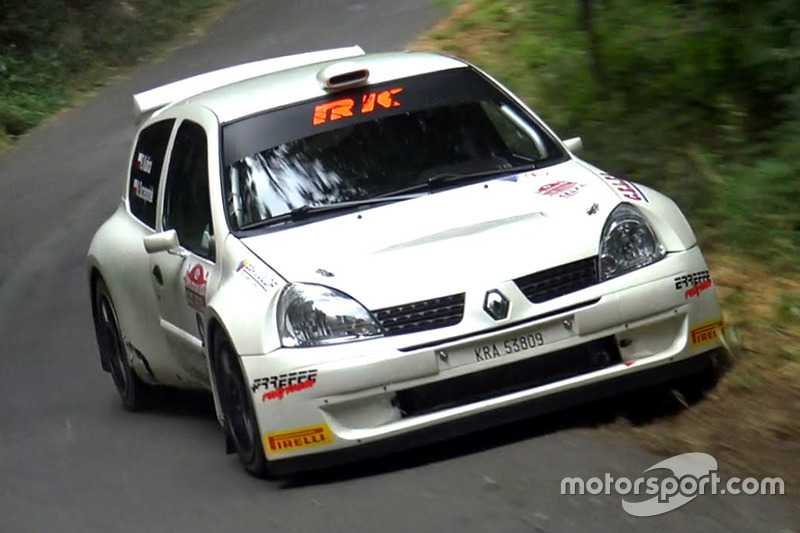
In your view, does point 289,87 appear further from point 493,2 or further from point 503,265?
point 493,2

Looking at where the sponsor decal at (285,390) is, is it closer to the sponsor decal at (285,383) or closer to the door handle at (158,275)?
the sponsor decal at (285,383)

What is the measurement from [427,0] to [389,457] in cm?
1807

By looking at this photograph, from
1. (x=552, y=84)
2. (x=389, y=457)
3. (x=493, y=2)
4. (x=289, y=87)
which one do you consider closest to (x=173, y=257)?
(x=289, y=87)

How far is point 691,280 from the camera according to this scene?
7270 mm

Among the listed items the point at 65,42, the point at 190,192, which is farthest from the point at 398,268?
the point at 65,42

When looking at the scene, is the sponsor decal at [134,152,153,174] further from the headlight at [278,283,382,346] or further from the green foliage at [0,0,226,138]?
the green foliage at [0,0,226,138]

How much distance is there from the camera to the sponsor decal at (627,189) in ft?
24.9

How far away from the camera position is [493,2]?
20078 millimetres

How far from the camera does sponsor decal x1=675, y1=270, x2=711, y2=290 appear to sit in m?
7.22

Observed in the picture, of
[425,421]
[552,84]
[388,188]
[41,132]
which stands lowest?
[41,132]

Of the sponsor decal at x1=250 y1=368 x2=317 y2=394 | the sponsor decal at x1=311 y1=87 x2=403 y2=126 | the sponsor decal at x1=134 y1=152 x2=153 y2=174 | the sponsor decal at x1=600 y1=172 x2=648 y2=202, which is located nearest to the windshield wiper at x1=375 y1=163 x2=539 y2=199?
the sponsor decal at x1=600 y1=172 x2=648 y2=202

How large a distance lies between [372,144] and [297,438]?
187 centimetres

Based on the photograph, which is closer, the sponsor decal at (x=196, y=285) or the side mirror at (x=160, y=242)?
the sponsor decal at (x=196, y=285)

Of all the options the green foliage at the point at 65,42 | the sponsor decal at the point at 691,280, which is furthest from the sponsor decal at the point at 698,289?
the green foliage at the point at 65,42
